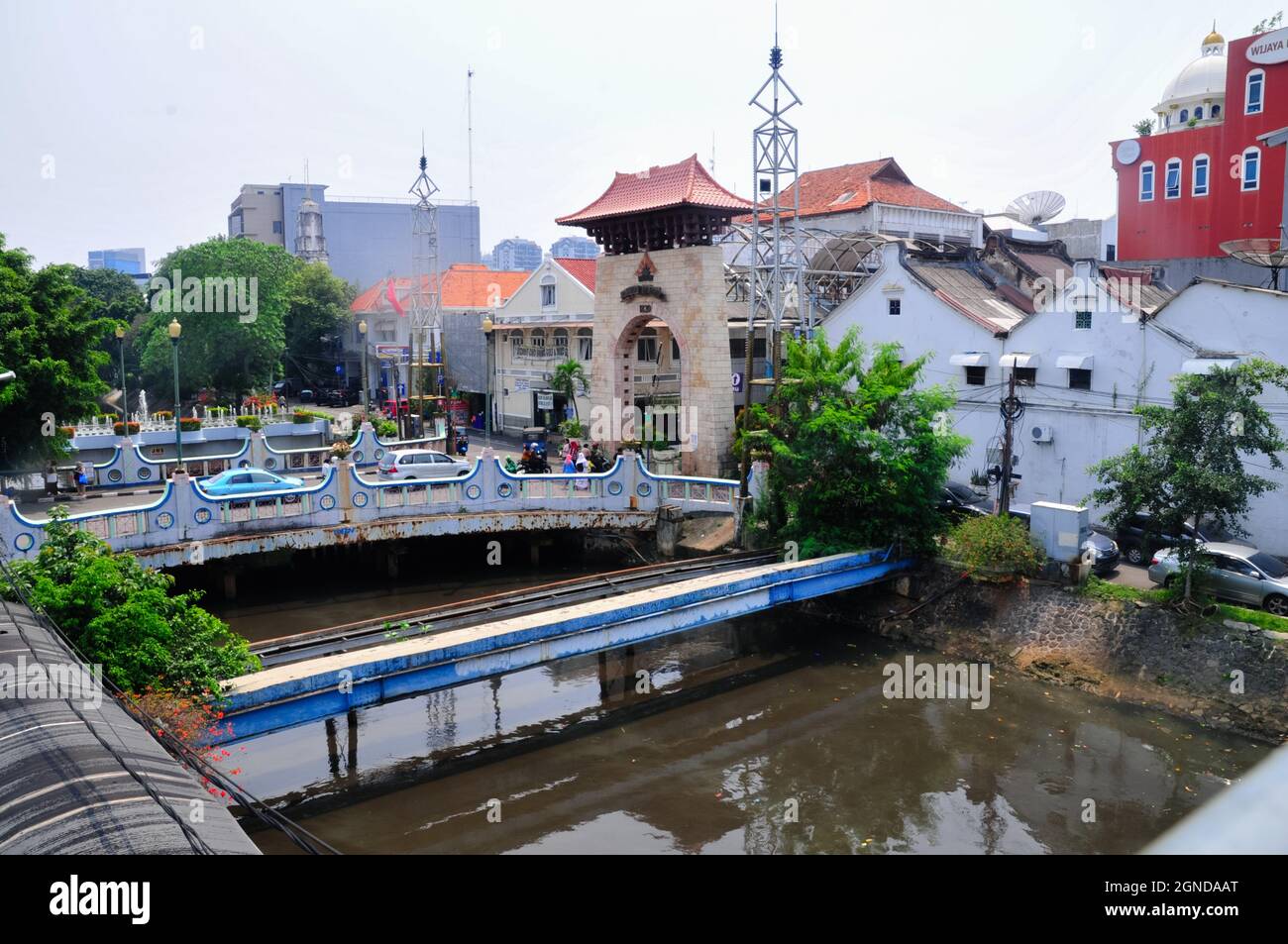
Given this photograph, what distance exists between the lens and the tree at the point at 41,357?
1089 inches

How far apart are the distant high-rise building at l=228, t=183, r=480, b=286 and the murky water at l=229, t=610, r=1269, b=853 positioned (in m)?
61.0

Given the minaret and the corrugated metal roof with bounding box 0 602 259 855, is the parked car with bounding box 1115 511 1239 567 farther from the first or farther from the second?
the minaret

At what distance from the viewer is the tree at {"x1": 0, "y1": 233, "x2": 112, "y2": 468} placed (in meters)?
27.7

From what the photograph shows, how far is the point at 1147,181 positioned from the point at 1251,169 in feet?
13.4

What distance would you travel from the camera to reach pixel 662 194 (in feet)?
105

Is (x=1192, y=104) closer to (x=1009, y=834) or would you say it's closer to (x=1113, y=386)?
(x=1113, y=386)

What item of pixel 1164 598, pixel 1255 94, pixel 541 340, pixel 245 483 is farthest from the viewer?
pixel 541 340

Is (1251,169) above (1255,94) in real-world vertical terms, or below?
below

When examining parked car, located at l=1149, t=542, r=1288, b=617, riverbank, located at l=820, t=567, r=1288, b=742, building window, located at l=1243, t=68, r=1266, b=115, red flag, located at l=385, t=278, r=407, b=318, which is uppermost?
building window, located at l=1243, t=68, r=1266, b=115

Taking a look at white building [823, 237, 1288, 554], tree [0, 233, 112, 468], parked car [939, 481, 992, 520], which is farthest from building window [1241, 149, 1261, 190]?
tree [0, 233, 112, 468]

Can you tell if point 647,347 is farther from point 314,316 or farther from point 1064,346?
point 314,316

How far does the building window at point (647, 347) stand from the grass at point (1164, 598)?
22.3 metres

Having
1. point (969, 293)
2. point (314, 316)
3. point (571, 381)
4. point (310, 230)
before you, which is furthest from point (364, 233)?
point (969, 293)
